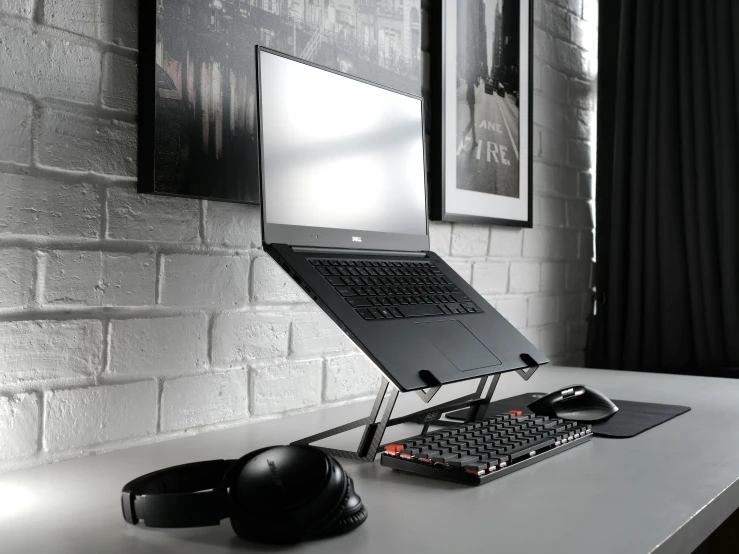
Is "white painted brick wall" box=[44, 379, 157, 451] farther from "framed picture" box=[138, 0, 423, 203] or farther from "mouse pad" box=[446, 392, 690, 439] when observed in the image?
"mouse pad" box=[446, 392, 690, 439]

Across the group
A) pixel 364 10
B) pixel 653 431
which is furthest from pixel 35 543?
pixel 364 10

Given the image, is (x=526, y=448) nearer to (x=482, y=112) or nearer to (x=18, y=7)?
(x=18, y=7)

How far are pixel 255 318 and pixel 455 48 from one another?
85 centimetres

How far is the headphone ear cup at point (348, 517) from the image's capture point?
0.59 metres

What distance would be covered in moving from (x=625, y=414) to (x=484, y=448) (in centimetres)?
40

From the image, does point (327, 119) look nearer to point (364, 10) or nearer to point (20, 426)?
point (364, 10)

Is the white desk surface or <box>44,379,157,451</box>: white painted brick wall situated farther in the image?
<box>44,379,157,451</box>: white painted brick wall

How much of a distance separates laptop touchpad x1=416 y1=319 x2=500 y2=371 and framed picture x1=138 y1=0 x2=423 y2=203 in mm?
370

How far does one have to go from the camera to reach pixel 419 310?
0.98m

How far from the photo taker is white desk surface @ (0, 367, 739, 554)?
0.58m

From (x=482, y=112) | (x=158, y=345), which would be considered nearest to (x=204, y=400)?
(x=158, y=345)

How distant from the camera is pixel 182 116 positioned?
1.03 m

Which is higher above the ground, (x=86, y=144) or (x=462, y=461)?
(x=86, y=144)

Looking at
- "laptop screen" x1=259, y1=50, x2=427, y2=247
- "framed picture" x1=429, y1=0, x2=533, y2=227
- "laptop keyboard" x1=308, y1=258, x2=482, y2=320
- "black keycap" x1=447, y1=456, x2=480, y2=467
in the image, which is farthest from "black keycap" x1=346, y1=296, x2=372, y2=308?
"framed picture" x1=429, y1=0, x2=533, y2=227
